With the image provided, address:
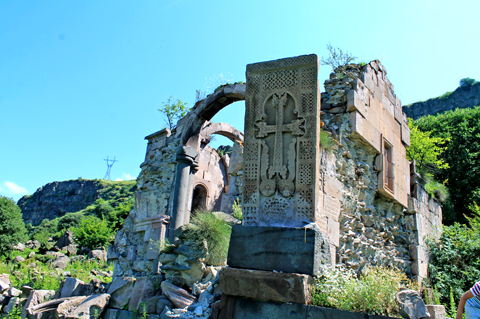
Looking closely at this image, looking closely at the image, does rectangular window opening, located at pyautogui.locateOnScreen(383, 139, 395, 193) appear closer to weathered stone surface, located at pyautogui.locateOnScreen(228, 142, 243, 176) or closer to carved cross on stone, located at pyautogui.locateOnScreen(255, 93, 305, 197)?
carved cross on stone, located at pyautogui.locateOnScreen(255, 93, 305, 197)

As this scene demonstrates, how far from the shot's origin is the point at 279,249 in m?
4.26

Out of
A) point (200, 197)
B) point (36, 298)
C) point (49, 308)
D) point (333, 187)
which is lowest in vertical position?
point (49, 308)

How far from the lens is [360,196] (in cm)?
658

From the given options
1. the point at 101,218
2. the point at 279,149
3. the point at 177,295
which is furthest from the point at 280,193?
the point at 101,218

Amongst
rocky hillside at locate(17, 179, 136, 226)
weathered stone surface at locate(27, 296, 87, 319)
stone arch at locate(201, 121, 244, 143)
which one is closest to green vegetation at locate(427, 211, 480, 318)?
stone arch at locate(201, 121, 244, 143)

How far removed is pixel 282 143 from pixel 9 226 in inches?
656

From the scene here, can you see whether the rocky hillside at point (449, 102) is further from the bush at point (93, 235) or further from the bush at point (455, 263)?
the bush at point (455, 263)

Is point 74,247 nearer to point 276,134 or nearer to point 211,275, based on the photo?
point 211,275

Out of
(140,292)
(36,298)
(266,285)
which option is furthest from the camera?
(36,298)

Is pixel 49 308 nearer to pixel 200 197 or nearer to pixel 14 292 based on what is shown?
pixel 14 292

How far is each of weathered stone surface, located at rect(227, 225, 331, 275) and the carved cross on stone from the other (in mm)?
502

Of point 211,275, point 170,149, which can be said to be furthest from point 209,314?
point 170,149

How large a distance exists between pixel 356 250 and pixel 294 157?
2.36 meters

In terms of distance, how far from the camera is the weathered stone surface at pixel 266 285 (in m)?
3.94
